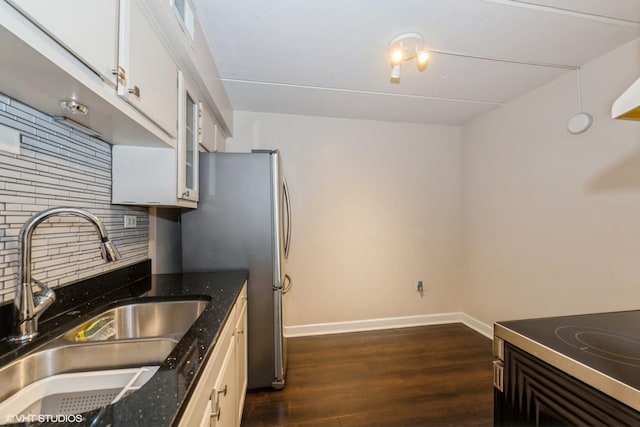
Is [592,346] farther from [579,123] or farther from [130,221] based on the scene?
[130,221]

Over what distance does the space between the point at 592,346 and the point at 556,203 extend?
169 cm

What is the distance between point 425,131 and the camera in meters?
3.03

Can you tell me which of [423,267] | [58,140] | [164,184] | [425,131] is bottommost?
[423,267]

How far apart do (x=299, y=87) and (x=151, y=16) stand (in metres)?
1.27

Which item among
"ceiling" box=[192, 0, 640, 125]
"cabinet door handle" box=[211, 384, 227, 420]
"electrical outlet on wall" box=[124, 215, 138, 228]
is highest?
"ceiling" box=[192, 0, 640, 125]

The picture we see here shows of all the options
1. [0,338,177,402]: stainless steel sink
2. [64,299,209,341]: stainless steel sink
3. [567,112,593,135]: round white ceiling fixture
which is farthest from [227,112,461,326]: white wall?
[0,338,177,402]: stainless steel sink

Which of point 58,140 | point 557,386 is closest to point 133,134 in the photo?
point 58,140

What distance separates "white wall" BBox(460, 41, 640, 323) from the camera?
1663 mm

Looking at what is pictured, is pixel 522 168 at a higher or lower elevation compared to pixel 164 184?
higher

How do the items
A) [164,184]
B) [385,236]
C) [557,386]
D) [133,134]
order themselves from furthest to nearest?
[385,236] < [164,184] < [133,134] < [557,386]

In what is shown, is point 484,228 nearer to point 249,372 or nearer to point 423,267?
point 423,267

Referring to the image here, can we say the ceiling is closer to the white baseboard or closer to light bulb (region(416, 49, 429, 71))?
light bulb (region(416, 49, 429, 71))

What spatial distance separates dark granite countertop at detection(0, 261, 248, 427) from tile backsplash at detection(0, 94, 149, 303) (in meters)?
0.12

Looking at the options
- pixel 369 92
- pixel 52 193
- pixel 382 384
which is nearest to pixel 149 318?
pixel 52 193
